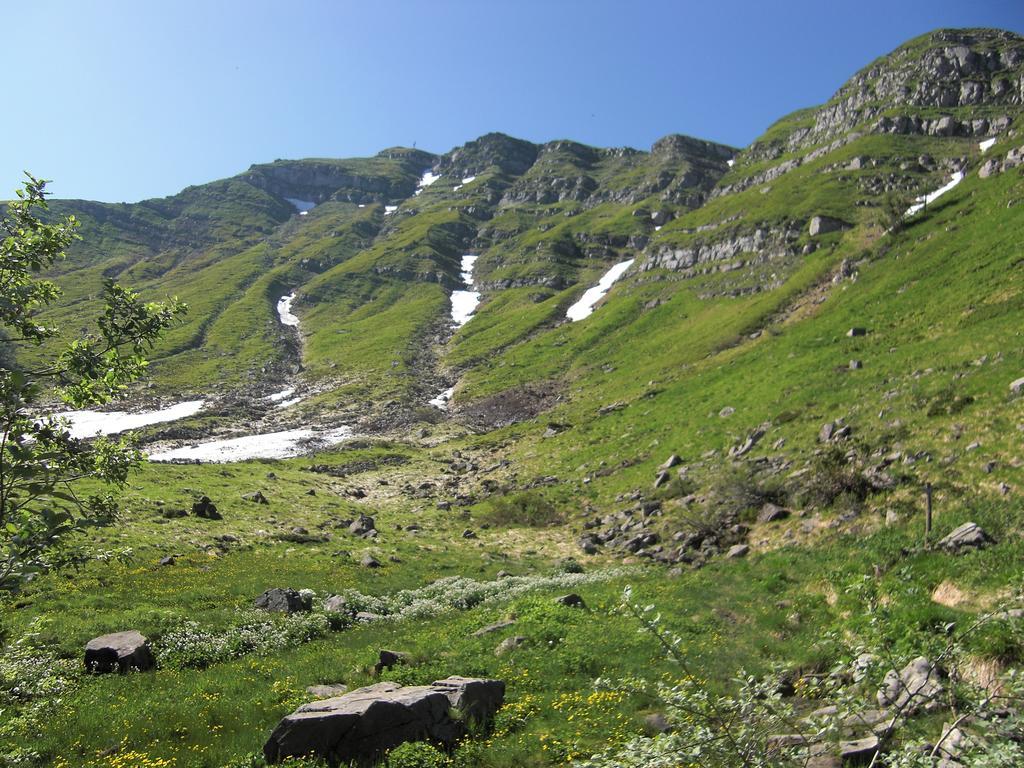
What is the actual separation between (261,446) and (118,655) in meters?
67.7

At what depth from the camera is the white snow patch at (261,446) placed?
71619 mm

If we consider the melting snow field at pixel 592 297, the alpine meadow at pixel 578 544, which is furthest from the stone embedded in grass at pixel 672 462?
the melting snow field at pixel 592 297

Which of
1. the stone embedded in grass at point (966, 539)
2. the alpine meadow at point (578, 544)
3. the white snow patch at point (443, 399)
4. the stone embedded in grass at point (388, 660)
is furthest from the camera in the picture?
the white snow patch at point (443, 399)

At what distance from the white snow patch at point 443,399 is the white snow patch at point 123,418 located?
40372 mm

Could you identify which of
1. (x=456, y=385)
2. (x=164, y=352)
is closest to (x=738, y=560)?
(x=456, y=385)

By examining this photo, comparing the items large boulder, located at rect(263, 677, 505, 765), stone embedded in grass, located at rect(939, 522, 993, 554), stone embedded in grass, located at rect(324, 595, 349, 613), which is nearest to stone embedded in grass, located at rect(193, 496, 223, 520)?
stone embedded in grass, located at rect(324, 595, 349, 613)

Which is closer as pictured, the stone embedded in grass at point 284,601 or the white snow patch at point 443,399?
the stone embedded in grass at point 284,601

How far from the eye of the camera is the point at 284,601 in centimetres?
2195

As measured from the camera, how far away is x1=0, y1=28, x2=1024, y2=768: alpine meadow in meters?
6.89

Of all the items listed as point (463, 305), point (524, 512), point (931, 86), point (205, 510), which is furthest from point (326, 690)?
point (931, 86)

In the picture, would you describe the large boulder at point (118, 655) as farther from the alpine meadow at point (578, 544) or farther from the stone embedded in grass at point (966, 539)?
the stone embedded in grass at point (966, 539)

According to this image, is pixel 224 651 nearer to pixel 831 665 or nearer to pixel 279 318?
pixel 831 665

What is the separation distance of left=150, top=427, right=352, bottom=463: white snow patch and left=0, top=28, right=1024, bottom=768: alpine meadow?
2.30ft

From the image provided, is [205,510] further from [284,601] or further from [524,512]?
[524,512]
